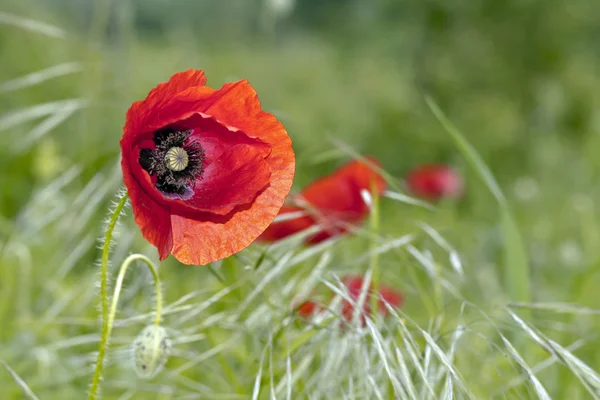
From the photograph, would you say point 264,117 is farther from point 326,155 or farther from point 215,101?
point 326,155

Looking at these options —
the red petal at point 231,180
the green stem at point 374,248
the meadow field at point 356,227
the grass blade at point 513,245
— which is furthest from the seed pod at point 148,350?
the grass blade at point 513,245

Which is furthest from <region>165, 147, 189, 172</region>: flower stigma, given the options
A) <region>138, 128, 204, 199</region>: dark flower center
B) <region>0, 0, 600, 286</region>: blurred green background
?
<region>0, 0, 600, 286</region>: blurred green background

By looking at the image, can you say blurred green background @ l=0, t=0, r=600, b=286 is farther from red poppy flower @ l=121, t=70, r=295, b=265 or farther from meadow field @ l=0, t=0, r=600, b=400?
red poppy flower @ l=121, t=70, r=295, b=265

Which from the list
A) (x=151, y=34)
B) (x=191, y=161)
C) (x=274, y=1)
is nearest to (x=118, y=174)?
(x=191, y=161)

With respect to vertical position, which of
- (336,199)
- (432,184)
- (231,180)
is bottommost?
(231,180)

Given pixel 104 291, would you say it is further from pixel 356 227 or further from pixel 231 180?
pixel 356 227

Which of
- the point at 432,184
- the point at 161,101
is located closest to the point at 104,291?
the point at 161,101
